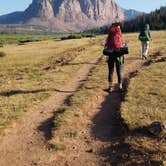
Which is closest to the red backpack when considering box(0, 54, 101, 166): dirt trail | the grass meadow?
the grass meadow

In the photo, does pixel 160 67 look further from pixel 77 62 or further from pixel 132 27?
pixel 132 27

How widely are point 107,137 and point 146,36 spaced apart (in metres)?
20.7

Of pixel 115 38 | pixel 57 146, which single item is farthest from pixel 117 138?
pixel 115 38

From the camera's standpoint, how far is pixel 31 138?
12.7 metres

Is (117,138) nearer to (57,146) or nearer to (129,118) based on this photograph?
(129,118)

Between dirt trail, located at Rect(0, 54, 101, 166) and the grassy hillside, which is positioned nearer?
the grassy hillside

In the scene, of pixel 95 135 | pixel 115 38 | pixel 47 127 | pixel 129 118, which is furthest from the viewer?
pixel 115 38

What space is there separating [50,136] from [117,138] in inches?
73.3

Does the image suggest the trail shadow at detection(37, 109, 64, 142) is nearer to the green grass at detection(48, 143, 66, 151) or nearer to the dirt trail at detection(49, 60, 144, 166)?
the dirt trail at detection(49, 60, 144, 166)

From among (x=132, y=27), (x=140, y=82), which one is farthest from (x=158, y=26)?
(x=140, y=82)

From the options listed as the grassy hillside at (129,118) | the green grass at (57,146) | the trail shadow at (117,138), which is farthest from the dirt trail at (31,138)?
the trail shadow at (117,138)

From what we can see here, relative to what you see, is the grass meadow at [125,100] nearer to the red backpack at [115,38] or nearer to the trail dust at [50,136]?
the trail dust at [50,136]

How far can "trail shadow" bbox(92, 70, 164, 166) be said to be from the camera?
406 inches

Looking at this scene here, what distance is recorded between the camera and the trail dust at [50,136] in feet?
36.2
